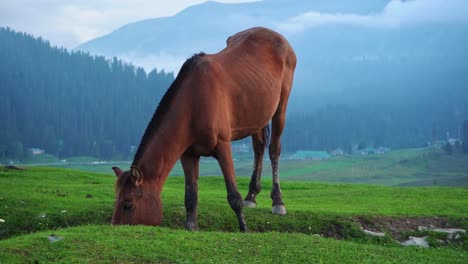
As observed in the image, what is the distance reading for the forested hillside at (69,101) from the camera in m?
148

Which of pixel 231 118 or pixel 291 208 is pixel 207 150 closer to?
pixel 231 118

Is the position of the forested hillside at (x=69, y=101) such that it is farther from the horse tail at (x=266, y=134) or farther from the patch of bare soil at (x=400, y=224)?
the patch of bare soil at (x=400, y=224)

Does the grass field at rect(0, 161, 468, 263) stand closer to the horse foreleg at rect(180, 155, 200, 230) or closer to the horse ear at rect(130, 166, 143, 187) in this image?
the horse foreleg at rect(180, 155, 200, 230)

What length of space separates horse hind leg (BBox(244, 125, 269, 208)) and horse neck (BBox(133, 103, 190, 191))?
3687 mm

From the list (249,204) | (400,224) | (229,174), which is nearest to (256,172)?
(249,204)

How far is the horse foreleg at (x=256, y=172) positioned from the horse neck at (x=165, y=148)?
369 cm

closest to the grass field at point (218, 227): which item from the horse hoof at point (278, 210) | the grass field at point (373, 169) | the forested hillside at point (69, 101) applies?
the horse hoof at point (278, 210)

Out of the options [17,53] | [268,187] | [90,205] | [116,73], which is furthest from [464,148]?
[90,205]

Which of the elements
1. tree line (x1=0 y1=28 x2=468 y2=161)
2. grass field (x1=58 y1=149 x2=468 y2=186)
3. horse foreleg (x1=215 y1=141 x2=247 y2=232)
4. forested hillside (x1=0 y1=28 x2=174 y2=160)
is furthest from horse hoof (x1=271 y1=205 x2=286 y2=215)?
forested hillside (x1=0 y1=28 x2=174 y2=160)

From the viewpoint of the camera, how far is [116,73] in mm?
190000

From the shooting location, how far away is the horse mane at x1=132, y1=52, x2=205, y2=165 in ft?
38.9

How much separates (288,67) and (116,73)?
178m

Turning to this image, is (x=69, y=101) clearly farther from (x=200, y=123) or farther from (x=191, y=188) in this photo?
(x=200, y=123)

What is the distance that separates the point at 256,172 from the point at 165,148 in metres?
4.25
